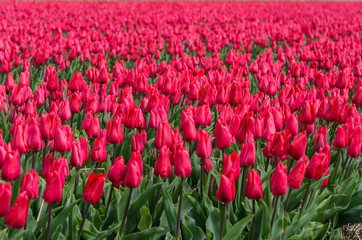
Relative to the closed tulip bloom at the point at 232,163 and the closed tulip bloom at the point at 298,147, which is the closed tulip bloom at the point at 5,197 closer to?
the closed tulip bloom at the point at 232,163

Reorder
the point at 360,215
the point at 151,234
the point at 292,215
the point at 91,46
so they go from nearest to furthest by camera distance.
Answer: the point at 151,234
the point at 292,215
the point at 360,215
the point at 91,46

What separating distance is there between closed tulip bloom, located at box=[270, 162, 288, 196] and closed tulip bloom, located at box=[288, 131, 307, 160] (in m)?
0.37

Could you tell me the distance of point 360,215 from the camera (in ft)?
10.5

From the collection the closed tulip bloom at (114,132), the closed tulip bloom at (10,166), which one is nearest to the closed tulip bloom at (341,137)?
the closed tulip bloom at (114,132)

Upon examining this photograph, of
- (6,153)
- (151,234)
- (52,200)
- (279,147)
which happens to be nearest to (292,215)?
(279,147)

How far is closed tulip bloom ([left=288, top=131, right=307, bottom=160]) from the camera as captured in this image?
2.55 metres

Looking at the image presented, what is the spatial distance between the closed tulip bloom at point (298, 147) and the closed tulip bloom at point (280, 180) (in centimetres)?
37

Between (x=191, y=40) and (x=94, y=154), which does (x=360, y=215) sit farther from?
(x=191, y=40)

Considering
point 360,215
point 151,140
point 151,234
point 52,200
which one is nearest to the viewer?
point 52,200

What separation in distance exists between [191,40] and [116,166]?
6.75 m

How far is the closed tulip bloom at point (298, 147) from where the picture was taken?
2555 millimetres

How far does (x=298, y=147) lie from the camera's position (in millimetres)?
2570

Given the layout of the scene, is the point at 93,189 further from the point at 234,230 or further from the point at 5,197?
the point at 234,230

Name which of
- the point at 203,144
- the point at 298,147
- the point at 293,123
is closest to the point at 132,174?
the point at 203,144
